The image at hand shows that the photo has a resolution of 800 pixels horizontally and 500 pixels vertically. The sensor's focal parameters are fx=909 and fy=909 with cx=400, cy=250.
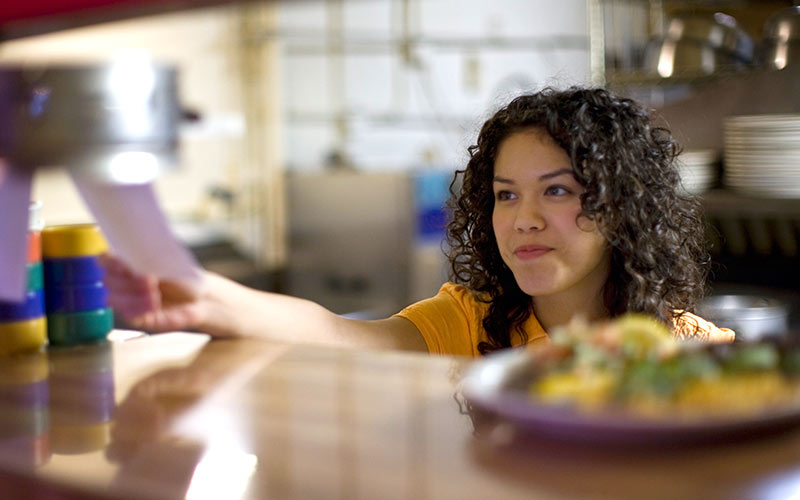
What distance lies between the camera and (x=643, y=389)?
741 mm

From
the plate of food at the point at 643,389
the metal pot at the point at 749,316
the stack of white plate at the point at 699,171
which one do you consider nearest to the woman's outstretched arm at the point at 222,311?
the plate of food at the point at 643,389

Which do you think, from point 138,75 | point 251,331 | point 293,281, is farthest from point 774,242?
point 293,281

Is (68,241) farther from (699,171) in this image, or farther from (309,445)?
(699,171)

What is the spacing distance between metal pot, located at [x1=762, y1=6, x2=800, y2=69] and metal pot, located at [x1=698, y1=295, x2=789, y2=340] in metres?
0.66

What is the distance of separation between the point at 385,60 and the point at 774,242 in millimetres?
3559

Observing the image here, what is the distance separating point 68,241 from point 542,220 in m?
0.81

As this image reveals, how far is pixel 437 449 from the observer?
31.8 inches

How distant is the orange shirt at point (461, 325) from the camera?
1.69 metres

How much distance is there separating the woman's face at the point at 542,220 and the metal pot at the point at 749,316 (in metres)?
0.90

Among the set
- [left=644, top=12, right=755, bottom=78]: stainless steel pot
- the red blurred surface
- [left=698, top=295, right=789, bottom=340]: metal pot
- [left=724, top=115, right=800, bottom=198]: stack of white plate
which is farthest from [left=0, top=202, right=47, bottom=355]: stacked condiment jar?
[left=724, top=115, right=800, bottom=198]: stack of white plate

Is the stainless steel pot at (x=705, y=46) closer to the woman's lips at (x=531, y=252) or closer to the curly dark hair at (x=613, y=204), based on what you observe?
the curly dark hair at (x=613, y=204)

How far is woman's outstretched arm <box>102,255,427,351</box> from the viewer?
1289 millimetres

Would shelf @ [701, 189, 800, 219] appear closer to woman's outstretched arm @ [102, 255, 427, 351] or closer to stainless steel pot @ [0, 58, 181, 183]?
woman's outstretched arm @ [102, 255, 427, 351]

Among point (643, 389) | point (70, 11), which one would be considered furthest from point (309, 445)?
point (70, 11)
